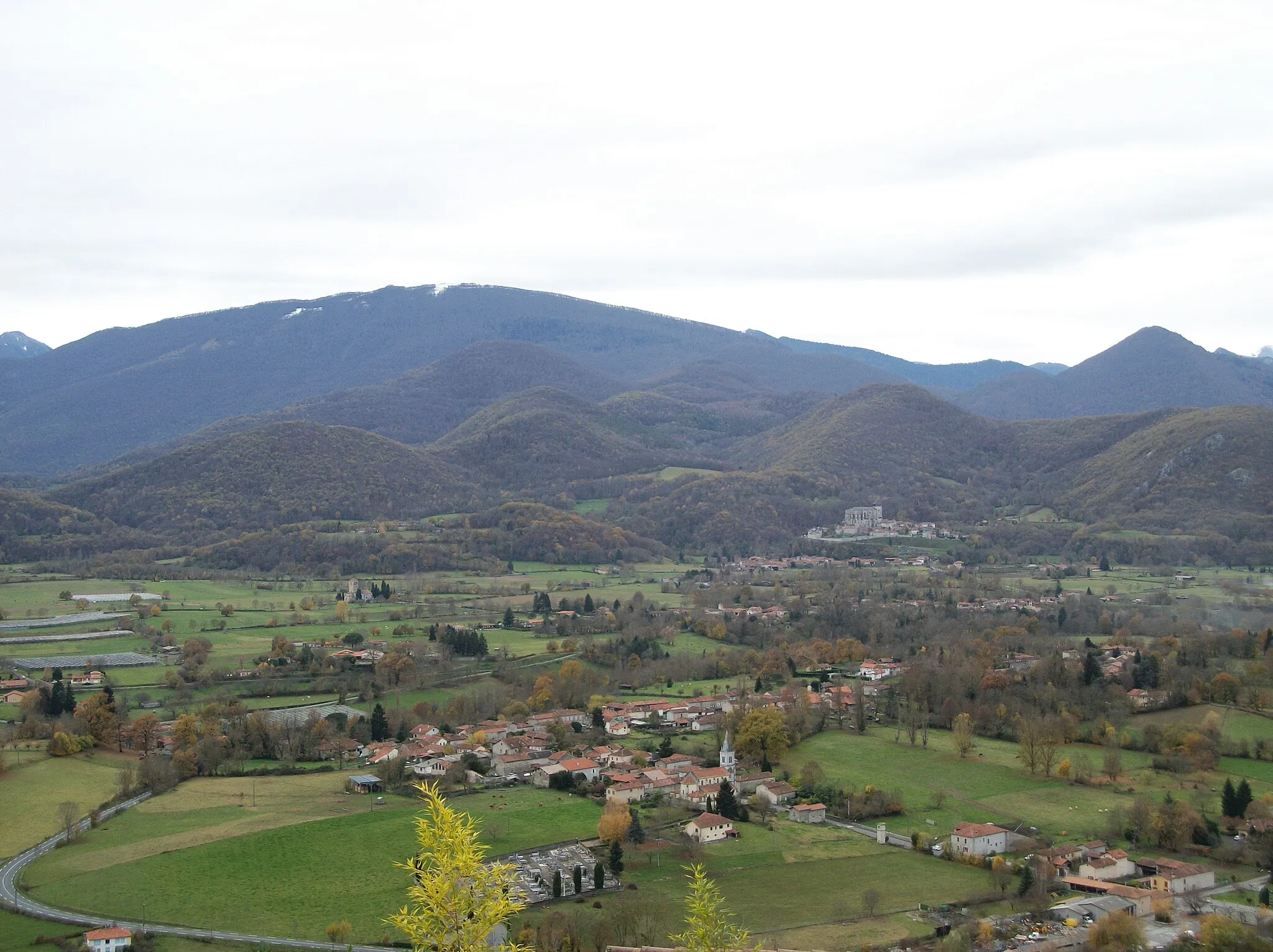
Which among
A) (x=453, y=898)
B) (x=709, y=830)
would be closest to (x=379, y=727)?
(x=709, y=830)

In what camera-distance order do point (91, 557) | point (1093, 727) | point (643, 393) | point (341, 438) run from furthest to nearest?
1. point (643, 393)
2. point (341, 438)
3. point (91, 557)
4. point (1093, 727)

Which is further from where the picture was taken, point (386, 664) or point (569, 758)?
point (386, 664)

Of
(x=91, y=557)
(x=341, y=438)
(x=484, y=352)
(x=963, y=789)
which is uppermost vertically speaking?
(x=484, y=352)

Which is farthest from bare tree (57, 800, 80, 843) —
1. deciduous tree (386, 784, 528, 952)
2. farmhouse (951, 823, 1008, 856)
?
deciduous tree (386, 784, 528, 952)

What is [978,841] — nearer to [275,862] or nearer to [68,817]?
[275,862]

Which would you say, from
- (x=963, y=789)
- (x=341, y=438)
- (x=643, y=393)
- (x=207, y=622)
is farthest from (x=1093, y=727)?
(x=643, y=393)

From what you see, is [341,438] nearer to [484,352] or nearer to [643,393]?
[643,393]

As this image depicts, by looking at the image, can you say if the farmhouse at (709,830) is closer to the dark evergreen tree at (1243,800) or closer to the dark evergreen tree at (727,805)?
the dark evergreen tree at (727,805)

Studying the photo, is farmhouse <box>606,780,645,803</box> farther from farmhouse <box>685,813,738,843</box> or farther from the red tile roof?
the red tile roof

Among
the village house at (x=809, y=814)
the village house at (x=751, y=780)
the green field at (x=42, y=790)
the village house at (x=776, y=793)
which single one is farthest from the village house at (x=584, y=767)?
the green field at (x=42, y=790)
